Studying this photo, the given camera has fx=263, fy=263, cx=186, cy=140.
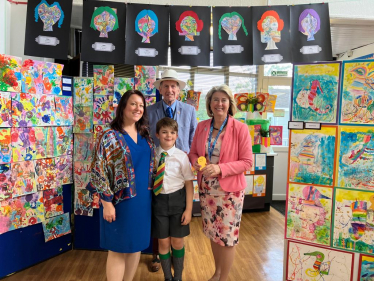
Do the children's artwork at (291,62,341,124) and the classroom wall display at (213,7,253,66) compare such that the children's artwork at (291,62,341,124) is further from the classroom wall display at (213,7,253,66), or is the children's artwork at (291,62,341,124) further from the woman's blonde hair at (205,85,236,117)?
the classroom wall display at (213,7,253,66)

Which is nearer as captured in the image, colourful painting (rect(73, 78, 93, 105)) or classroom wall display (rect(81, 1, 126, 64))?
classroom wall display (rect(81, 1, 126, 64))

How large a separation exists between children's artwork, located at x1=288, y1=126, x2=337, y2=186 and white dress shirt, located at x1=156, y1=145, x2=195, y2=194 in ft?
2.77

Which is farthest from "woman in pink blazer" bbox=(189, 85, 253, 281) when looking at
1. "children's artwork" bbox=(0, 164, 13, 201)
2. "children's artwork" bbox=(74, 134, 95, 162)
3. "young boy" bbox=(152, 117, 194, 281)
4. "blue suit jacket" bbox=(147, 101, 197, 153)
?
"children's artwork" bbox=(0, 164, 13, 201)

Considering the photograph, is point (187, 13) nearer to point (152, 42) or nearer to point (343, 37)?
point (152, 42)

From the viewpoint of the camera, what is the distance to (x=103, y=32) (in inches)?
106

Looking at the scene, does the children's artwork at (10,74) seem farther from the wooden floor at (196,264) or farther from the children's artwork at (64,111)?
the wooden floor at (196,264)

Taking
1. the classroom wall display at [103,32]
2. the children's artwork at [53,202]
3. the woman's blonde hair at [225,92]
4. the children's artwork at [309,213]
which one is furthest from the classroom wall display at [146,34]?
A: the children's artwork at [309,213]

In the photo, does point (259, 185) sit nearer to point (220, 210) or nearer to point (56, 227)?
point (220, 210)

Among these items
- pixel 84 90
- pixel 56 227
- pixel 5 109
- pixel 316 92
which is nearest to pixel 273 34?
pixel 316 92

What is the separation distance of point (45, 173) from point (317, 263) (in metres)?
2.58

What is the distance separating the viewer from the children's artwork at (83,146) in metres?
2.86

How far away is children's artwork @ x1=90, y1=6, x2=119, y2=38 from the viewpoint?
106 inches

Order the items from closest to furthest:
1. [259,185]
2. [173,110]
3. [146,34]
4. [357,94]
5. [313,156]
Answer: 1. [357,94]
2. [313,156]
3. [173,110]
4. [146,34]
5. [259,185]

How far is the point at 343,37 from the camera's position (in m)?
3.92
